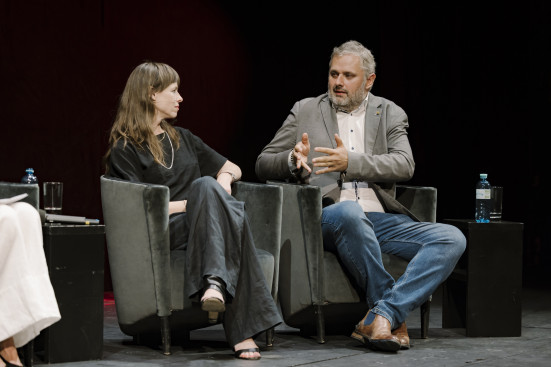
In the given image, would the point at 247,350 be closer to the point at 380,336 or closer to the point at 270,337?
the point at 270,337

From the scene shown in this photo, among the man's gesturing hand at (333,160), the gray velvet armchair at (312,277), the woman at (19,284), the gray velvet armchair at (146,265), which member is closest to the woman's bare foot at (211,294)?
the gray velvet armchair at (146,265)

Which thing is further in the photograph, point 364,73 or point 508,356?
point 364,73

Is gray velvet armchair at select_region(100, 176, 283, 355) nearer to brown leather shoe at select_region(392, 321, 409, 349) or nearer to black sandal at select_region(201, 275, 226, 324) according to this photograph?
black sandal at select_region(201, 275, 226, 324)

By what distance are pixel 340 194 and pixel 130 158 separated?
943mm

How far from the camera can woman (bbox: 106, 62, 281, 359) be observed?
286 centimetres

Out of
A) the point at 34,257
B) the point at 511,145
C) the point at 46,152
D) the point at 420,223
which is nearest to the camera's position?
the point at 34,257

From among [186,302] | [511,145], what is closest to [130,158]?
[186,302]

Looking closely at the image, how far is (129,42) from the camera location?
460 centimetres

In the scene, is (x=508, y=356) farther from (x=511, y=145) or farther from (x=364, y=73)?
(x=511, y=145)

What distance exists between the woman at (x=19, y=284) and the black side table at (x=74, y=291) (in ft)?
0.59

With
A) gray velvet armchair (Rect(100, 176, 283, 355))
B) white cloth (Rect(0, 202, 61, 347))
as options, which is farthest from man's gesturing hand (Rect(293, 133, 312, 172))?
white cloth (Rect(0, 202, 61, 347))

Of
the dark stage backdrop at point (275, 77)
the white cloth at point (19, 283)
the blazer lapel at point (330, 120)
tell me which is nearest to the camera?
the white cloth at point (19, 283)

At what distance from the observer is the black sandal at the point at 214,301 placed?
2730mm

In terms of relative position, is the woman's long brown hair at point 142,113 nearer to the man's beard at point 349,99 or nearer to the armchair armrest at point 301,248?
the armchair armrest at point 301,248
